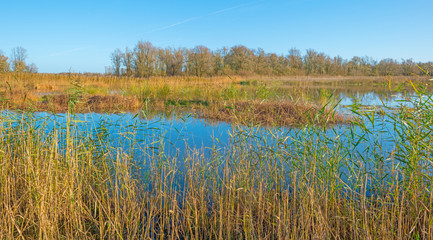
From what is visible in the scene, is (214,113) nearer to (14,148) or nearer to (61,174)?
(14,148)

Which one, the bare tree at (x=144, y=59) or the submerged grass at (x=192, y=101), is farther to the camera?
the bare tree at (x=144, y=59)

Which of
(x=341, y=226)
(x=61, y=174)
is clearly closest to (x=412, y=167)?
(x=341, y=226)

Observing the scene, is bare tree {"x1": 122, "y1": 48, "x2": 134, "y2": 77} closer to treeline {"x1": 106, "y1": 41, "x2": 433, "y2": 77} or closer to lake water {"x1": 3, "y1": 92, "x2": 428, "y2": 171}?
treeline {"x1": 106, "y1": 41, "x2": 433, "y2": 77}

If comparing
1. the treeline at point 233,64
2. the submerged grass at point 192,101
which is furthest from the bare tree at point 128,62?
the submerged grass at point 192,101

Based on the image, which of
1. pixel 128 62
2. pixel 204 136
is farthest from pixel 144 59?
A: pixel 204 136

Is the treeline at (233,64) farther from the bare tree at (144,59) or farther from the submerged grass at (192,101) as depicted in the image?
the submerged grass at (192,101)

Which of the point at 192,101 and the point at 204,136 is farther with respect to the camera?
the point at 192,101

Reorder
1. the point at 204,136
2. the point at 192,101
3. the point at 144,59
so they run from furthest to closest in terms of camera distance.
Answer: the point at 144,59
the point at 192,101
the point at 204,136

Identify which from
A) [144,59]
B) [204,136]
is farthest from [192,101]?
[144,59]

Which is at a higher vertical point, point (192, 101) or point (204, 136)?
point (192, 101)

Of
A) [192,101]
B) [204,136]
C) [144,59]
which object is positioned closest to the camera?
[204,136]

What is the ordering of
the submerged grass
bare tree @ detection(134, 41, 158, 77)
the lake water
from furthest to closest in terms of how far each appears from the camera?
bare tree @ detection(134, 41, 158, 77) < the submerged grass < the lake water

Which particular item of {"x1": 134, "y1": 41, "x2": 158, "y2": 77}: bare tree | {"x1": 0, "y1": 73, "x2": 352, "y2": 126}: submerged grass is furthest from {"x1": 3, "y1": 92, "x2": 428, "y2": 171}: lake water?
{"x1": 134, "y1": 41, "x2": 158, "y2": 77}: bare tree

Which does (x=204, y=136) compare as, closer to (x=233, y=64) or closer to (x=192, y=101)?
(x=192, y=101)
